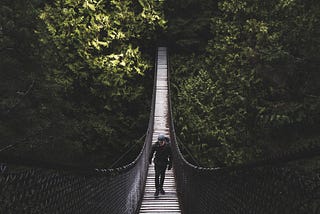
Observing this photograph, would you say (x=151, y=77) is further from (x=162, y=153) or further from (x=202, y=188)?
(x=202, y=188)

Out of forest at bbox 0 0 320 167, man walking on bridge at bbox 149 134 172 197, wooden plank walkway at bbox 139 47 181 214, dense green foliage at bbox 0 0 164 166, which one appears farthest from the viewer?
dense green foliage at bbox 0 0 164 166

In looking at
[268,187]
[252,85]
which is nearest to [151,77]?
[252,85]

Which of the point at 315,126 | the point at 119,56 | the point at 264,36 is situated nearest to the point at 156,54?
the point at 119,56

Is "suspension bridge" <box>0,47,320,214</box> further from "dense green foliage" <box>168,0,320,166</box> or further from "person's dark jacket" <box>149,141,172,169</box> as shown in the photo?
"dense green foliage" <box>168,0,320,166</box>

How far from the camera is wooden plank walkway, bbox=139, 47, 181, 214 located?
600 cm

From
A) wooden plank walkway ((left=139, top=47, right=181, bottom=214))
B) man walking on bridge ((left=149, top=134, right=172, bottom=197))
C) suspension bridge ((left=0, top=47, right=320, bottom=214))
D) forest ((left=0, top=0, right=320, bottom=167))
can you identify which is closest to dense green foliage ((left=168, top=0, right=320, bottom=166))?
forest ((left=0, top=0, right=320, bottom=167))

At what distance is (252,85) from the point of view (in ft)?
36.3

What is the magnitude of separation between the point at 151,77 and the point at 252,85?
575cm

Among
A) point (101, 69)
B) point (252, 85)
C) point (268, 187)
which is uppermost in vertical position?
point (101, 69)

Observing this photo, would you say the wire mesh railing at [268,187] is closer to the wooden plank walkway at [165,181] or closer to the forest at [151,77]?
the wooden plank walkway at [165,181]

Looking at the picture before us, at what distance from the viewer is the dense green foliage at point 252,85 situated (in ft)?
28.8

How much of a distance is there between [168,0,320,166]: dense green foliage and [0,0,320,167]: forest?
3 cm

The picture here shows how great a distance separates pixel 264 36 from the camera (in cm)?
1145

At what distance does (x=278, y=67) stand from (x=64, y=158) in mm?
6307
